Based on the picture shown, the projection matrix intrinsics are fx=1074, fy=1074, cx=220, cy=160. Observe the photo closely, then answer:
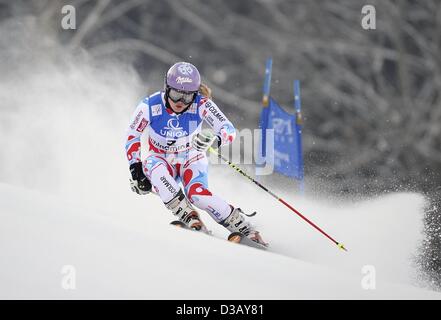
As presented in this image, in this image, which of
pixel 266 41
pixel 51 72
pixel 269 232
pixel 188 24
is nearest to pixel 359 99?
pixel 266 41

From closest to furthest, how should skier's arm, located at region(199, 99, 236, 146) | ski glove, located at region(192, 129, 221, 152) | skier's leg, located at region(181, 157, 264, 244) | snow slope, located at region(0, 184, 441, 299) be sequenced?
snow slope, located at region(0, 184, 441, 299)
ski glove, located at region(192, 129, 221, 152)
skier's leg, located at region(181, 157, 264, 244)
skier's arm, located at region(199, 99, 236, 146)

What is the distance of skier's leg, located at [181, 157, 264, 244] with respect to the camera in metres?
8.38

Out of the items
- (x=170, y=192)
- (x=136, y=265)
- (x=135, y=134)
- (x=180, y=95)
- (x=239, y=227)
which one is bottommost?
(x=136, y=265)

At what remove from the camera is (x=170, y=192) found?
8258mm

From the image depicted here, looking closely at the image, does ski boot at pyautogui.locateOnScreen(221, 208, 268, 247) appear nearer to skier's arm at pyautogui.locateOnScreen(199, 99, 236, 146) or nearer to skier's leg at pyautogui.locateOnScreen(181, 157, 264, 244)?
skier's leg at pyautogui.locateOnScreen(181, 157, 264, 244)

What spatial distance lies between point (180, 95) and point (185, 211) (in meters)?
0.90

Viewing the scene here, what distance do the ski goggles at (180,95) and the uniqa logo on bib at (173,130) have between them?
195mm

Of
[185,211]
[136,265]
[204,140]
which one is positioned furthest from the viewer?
[185,211]

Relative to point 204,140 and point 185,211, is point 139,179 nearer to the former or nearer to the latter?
point 185,211

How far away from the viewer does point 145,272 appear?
23.4ft

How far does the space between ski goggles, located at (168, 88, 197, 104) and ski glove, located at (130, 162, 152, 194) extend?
0.59 m

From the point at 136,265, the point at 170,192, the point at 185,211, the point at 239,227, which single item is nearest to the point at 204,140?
the point at 170,192

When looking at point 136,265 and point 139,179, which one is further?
point 139,179

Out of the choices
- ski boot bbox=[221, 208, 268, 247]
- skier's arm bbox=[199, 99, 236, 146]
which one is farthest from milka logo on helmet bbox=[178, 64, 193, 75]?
ski boot bbox=[221, 208, 268, 247]
